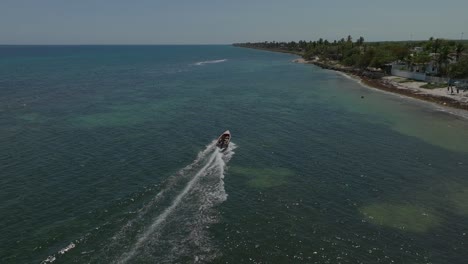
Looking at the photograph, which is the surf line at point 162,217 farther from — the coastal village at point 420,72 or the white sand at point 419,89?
the white sand at point 419,89

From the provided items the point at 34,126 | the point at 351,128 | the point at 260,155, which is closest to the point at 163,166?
the point at 260,155

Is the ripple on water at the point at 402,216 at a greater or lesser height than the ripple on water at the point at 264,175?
lesser

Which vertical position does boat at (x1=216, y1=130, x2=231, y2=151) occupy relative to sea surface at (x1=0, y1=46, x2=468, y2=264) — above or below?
above

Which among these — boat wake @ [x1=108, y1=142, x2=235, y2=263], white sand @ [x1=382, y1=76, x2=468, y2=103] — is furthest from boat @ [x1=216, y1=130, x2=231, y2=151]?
white sand @ [x1=382, y1=76, x2=468, y2=103]

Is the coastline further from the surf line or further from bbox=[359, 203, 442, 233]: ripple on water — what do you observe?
the surf line

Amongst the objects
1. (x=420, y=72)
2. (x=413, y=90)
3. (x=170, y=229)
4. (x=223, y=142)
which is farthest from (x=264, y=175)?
(x=420, y=72)

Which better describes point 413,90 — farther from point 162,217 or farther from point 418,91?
point 162,217

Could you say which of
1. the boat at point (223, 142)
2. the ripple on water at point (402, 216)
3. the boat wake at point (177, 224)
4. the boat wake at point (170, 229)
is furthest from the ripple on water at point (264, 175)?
the ripple on water at point (402, 216)

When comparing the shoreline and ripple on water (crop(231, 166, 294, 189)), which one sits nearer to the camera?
ripple on water (crop(231, 166, 294, 189))
